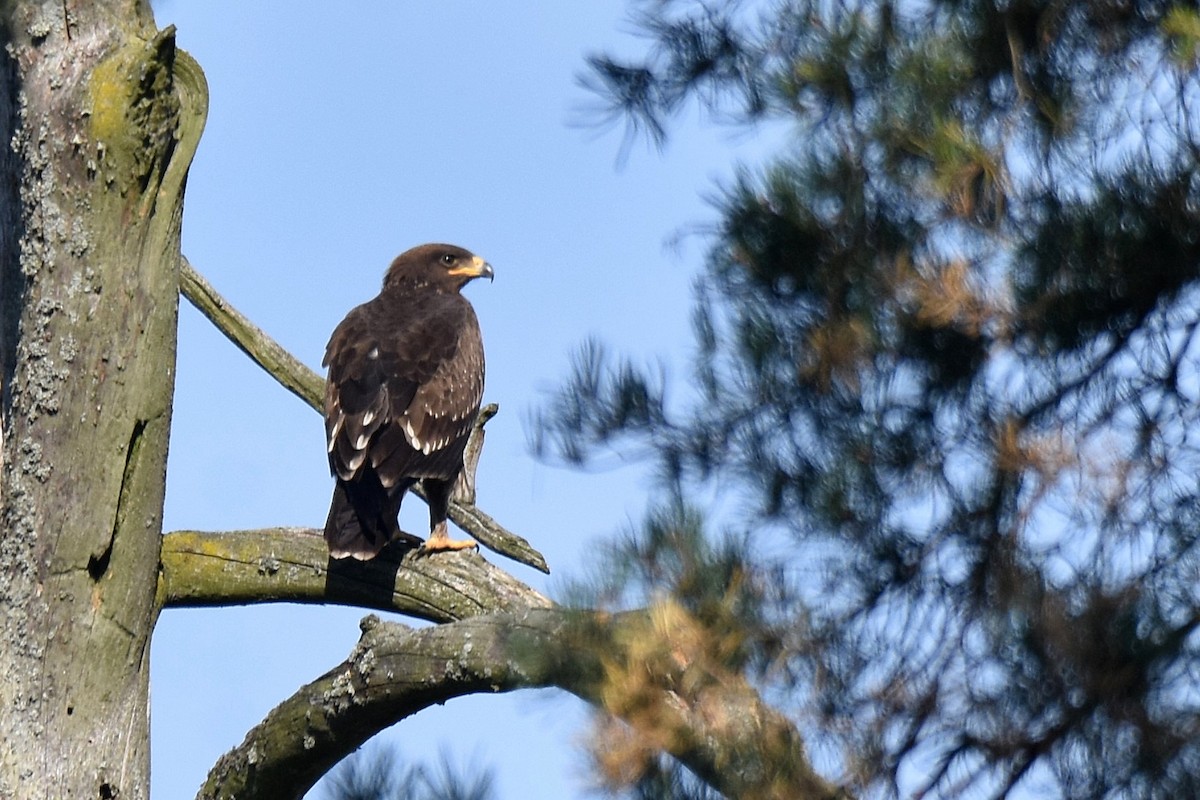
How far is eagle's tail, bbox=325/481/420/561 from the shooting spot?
5.34m

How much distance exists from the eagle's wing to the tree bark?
138cm

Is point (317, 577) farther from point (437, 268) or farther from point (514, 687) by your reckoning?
point (437, 268)

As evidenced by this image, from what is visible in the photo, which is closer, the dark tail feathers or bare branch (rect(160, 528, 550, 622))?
bare branch (rect(160, 528, 550, 622))

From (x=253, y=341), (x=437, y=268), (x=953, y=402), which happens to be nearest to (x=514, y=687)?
(x=953, y=402)

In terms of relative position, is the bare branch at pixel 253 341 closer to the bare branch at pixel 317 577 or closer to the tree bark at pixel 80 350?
the bare branch at pixel 317 577

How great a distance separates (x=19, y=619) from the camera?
14.8ft

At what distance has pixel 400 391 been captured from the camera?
246 inches

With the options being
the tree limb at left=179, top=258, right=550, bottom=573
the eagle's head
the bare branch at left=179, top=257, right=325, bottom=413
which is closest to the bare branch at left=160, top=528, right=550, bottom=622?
the tree limb at left=179, top=258, right=550, bottom=573

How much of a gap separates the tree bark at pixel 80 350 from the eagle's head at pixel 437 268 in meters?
2.87

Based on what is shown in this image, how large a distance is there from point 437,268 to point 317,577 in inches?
99.2

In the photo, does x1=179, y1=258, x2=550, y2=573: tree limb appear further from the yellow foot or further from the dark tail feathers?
the dark tail feathers

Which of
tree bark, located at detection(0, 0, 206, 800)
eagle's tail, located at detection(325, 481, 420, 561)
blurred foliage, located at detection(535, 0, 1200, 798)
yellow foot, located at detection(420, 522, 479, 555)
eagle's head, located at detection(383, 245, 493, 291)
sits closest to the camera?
blurred foliage, located at detection(535, 0, 1200, 798)

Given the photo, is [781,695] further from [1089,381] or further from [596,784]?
[1089,381]

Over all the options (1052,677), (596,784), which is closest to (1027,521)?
(1052,677)
